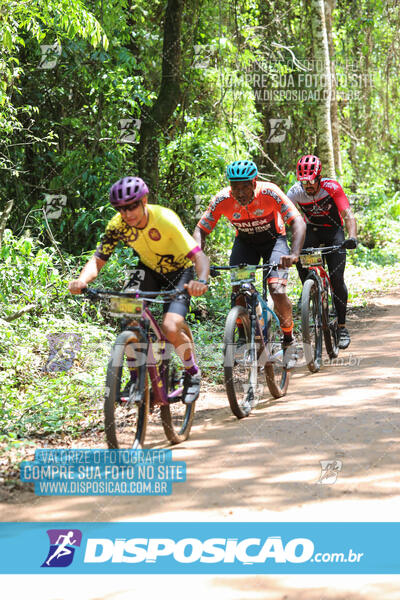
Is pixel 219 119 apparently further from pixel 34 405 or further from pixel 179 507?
pixel 179 507

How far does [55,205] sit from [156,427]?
536cm

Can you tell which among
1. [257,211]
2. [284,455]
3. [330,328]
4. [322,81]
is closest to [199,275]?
[284,455]

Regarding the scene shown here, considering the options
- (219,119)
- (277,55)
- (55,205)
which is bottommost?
(55,205)

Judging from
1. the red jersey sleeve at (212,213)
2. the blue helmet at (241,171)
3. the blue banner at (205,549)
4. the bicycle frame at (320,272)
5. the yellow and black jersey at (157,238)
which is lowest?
the blue banner at (205,549)

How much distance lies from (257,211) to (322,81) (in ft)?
27.6

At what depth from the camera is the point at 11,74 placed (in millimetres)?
9219

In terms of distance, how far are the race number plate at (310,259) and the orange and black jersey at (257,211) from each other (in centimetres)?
96

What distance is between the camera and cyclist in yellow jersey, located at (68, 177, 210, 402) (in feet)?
16.8

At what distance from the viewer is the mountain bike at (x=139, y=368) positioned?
15.8ft

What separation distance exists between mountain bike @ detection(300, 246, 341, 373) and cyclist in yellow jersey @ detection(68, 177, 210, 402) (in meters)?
2.23

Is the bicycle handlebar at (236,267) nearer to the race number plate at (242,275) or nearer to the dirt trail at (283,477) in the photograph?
the race number plate at (242,275)

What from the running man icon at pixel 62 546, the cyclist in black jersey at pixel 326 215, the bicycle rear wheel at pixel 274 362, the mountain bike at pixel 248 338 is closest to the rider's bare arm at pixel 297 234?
the mountain bike at pixel 248 338

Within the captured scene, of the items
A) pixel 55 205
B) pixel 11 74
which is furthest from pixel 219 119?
pixel 11 74

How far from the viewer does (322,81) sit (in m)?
14.2
